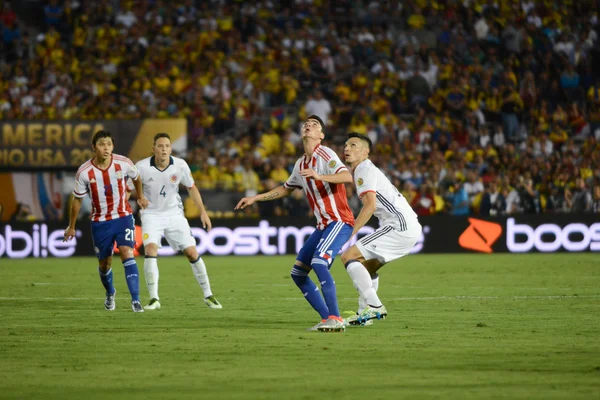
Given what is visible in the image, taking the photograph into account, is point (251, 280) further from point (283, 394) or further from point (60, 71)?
point (60, 71)

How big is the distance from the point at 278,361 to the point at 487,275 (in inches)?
421

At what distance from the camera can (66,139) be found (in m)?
24.5

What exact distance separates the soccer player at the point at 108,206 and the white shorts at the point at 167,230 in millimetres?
400

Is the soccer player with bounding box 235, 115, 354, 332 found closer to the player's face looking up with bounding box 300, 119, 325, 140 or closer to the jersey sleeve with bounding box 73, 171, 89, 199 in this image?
the player's face looking up with bounding box 300, 119, 325, 140

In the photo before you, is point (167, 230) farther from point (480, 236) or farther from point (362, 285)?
point (480, 236)

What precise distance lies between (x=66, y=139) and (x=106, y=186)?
11895 millimetres

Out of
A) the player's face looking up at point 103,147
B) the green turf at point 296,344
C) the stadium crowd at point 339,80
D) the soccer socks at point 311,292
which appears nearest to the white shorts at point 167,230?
the green turf at point 296,344

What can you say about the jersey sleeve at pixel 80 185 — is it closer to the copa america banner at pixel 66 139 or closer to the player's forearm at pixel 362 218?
the player's forearm at pixel 362 218

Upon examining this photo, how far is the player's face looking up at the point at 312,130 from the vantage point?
10445 mm

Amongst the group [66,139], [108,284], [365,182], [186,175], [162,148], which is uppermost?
[66,139]

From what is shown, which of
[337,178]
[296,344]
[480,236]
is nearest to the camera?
[296,344]

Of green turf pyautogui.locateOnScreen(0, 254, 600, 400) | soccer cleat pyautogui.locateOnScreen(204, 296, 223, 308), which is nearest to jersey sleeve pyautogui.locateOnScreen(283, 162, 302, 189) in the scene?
green turf pyautogui.locateOnScreen(0, 254, 600, 400)

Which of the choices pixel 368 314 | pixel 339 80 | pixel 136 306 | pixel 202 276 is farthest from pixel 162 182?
pixel 339 80

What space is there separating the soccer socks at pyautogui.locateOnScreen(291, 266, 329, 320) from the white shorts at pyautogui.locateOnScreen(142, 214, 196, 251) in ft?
10.6
